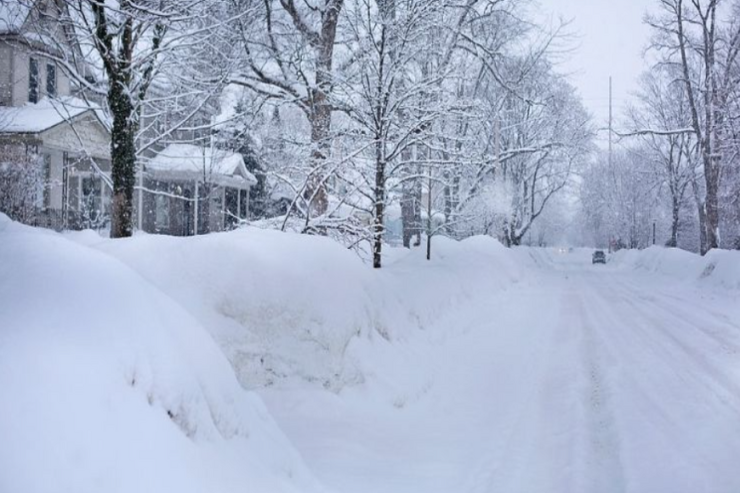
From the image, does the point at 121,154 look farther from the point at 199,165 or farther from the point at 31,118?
the point at 199,165

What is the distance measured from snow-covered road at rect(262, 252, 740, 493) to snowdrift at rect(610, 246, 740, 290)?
10.7m

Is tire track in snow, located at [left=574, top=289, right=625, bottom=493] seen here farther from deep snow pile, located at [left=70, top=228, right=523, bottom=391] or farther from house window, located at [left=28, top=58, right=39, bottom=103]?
house window, located at [left=28, top=58, right=39, bottom=103]

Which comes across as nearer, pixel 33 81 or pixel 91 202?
pixel 33 81

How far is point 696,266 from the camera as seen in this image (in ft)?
85.7

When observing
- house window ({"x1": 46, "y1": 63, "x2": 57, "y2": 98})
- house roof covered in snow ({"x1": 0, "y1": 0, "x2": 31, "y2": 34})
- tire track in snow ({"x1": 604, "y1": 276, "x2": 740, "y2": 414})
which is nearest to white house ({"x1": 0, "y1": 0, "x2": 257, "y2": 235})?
house window ({"x1": 46, "y1": 63, "x2": 57, "y2": 98})

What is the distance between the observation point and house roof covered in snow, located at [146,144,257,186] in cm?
2858

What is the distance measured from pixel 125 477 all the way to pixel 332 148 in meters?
12.1

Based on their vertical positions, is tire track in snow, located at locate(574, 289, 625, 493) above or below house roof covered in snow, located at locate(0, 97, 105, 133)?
below

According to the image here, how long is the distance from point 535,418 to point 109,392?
5.06 meters

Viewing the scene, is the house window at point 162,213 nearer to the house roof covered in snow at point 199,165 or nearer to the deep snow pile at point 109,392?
the house roof covered in snow at point 199,165

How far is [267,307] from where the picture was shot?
21.9 ft

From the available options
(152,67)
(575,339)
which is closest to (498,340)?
(575,339)

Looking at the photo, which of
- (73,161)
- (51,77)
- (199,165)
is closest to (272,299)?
(51,77)

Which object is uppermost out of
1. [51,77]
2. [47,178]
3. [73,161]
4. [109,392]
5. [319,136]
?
[51,77]
